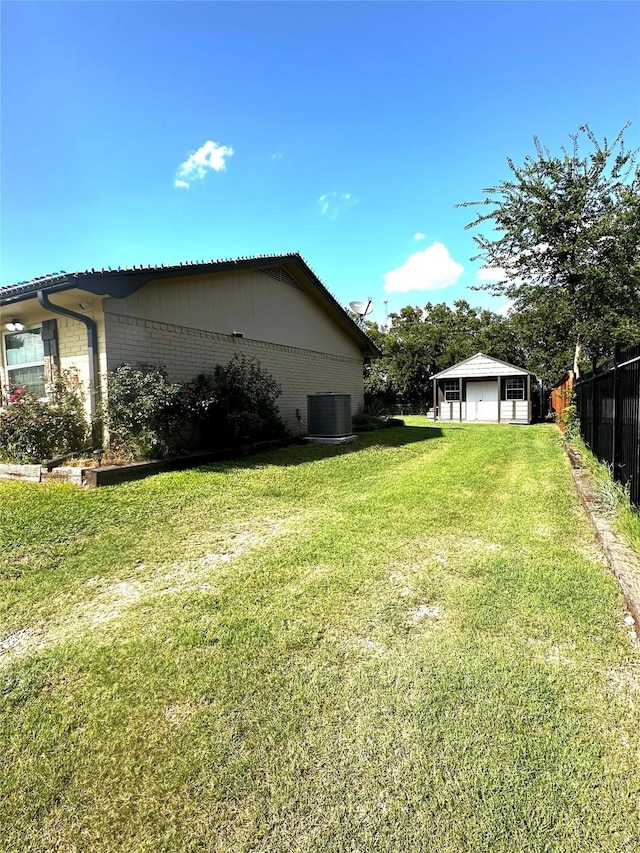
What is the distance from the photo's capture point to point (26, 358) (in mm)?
8234

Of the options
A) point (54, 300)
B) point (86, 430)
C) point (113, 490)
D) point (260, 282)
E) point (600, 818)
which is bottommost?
point (600, 818)

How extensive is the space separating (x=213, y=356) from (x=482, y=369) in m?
17.7

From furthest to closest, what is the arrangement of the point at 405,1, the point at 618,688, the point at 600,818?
the point at 405,1 → the point at 618,688 → the point at 600,818

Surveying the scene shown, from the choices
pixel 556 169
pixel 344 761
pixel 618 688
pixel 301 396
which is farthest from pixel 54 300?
pixel 556 169

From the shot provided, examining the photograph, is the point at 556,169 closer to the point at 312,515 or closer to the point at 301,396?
the point at 301,396

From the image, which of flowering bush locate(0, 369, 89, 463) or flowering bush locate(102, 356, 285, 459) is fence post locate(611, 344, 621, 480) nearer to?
flowering bush locate(102, 356, 285, 459)

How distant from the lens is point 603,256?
1192 centimetres

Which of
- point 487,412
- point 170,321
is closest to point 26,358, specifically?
point 170,321

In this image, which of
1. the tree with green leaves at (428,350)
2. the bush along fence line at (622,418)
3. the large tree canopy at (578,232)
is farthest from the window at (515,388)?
the bush along fence line at (622,418)

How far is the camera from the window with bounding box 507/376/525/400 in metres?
22.1

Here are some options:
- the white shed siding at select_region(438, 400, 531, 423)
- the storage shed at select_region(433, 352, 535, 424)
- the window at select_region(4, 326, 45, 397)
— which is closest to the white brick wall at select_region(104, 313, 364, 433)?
the window at select_region(4, 326, 45, 397)

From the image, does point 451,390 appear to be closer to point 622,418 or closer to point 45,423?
point 622,418

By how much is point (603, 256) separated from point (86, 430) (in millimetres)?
13964

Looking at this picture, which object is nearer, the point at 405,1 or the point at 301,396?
the point at 405,1
